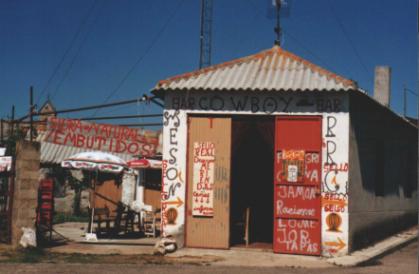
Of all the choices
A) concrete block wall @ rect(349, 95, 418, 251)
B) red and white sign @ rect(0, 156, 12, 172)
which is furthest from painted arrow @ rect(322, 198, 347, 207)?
red and white sign @ rect(0, 156, 12, 172)

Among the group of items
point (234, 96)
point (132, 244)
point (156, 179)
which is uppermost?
point (234, 96)

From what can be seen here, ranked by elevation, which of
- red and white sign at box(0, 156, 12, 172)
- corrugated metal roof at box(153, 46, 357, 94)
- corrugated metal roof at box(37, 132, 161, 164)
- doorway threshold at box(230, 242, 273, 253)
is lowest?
doorway threshold at box(230, 242, 273, 253)

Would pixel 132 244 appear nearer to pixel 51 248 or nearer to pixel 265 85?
pixel 51 248

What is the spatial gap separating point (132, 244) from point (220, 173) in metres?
3.23

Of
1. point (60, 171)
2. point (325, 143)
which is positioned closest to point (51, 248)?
point (325, 143)

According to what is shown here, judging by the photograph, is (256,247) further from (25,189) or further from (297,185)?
(25,189)

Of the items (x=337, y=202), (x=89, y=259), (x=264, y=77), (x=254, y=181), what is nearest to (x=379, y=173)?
(x=254, y=181)

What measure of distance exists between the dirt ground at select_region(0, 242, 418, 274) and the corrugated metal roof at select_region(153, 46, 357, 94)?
3.85 m

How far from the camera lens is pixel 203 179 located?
1251 centimetres

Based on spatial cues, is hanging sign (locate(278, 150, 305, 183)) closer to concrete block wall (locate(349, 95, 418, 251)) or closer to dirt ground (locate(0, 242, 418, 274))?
concrete block wall (locate(349, 95, 418, 251))

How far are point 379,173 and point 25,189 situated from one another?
9699 mm

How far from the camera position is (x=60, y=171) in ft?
86.7

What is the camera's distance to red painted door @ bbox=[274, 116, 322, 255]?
12.1 meters

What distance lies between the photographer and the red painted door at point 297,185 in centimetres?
1211
